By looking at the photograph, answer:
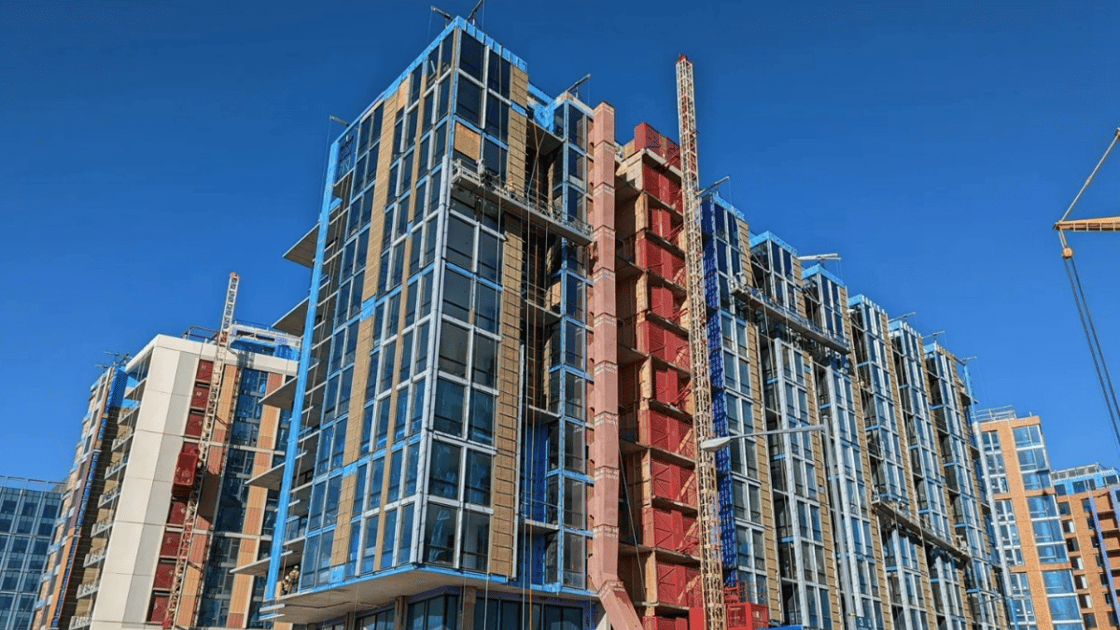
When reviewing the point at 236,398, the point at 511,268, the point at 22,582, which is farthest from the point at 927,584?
the point at 22,582

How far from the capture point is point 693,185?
7756cm

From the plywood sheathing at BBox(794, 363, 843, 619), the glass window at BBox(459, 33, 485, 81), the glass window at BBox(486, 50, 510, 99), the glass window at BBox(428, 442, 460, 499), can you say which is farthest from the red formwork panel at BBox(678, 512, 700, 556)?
the glass window at BBox(459, 33, 485, 81)

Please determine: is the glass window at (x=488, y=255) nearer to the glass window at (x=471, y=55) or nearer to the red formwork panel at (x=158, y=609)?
the glass window at (x=471, y=55)

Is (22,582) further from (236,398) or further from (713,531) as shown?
(713,531)

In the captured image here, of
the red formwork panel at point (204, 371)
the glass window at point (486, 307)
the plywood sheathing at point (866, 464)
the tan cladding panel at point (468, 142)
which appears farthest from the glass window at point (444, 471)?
the red formwork panel at point (204, 371)

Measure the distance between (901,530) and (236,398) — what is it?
70.6 metres

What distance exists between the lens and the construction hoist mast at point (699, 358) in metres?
63.5

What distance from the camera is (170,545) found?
8962cm

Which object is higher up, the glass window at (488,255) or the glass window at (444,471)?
the glass window at (488,255)

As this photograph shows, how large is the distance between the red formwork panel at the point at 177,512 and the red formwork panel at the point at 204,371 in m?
13.2

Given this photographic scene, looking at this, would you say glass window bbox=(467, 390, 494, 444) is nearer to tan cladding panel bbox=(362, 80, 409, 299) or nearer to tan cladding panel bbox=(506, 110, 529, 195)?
tan cladding panel bbox=(362, 80, 409, 299)

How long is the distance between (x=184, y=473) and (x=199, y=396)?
9844mm

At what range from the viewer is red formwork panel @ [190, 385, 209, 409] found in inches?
3794

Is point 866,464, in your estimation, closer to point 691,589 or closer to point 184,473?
point 691,589
